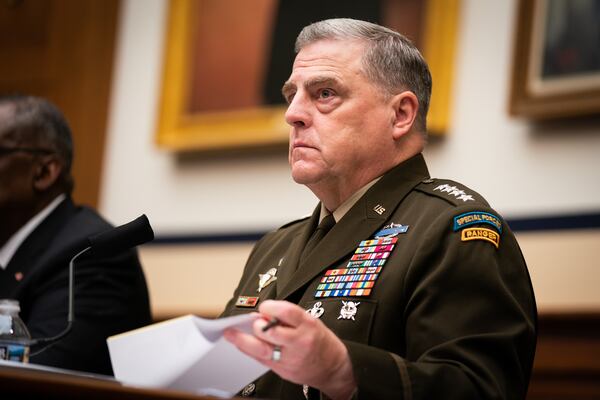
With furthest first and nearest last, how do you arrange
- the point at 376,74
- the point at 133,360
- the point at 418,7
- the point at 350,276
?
the point at 418,7 < the point at 376,74 < the point at 350,276 < the point at 133,360

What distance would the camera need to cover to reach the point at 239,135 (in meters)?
→ 5.52

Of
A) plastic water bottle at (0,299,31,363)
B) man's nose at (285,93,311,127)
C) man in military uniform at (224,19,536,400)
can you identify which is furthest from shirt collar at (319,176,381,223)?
plastic water bottle at (0,299,31,363)

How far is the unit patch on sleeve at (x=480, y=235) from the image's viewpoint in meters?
2.42

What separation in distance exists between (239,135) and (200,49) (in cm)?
63

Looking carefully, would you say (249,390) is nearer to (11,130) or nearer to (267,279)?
(267,279)

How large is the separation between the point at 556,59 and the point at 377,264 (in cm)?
224

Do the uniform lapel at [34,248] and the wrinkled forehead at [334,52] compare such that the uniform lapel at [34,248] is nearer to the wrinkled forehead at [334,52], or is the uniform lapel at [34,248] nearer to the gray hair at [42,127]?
the gray hair at [42,127]

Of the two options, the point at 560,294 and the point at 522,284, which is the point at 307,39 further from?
the point at 560,294

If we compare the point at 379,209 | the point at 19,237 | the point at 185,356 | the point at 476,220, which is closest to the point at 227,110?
the point at 19,237

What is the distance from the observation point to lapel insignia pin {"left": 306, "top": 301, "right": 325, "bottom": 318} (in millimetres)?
2539

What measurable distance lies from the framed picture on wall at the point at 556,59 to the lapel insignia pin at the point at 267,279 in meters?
1.87

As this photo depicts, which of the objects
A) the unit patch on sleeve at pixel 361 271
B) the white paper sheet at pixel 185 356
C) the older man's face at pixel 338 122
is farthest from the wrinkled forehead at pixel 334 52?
the white paper sheet at pixel 185 356

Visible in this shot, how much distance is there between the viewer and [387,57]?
2873 mm

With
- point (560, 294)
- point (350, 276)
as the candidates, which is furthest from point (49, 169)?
point (560, 294)
